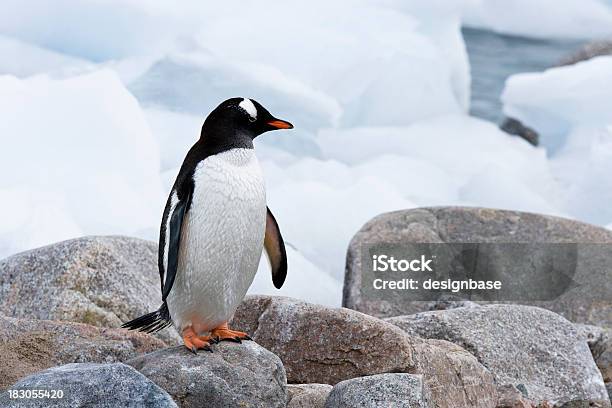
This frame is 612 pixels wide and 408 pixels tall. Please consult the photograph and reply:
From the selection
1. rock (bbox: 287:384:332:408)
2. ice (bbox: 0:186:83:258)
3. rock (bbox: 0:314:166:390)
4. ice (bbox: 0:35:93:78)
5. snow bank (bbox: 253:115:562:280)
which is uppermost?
rock (bbox: 0:314:166:390)

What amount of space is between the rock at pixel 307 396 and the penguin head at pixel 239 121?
87 cm

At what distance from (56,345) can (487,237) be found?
3209 mm

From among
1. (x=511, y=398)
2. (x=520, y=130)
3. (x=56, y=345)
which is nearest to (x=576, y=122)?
(x=520, y=130)

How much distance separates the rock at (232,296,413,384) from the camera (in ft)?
13.5

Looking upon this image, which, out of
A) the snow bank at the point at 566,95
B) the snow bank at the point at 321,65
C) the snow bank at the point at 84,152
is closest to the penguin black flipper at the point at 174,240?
the snow bank at the point at 84,152

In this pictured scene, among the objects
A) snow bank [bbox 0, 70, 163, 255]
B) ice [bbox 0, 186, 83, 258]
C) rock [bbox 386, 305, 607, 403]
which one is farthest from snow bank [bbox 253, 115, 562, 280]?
rock [bbox 386, 305, 607, 403]

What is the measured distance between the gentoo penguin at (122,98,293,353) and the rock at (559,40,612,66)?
31.9 ft

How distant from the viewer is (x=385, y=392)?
11.4 ft

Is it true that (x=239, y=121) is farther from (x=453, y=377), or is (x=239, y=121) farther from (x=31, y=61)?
(x=31, y=61)

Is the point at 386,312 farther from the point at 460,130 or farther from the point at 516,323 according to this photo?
the point at 460,130

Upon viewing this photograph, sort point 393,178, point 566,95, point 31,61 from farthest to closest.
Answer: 1. point 31,61
2. point 566,95
3. point 393,178

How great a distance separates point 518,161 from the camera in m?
11.2

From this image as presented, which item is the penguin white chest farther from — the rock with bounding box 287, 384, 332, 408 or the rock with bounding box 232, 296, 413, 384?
the rock with bounding box 232, 296, 413, 384

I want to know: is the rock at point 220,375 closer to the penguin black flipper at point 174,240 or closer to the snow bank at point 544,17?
the penguin black flipper at point 174,240
